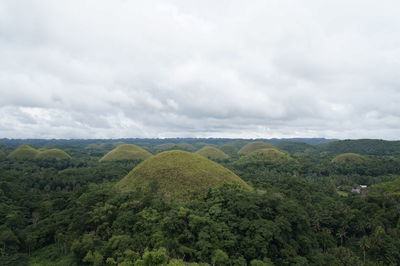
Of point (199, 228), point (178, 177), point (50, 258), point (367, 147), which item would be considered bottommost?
point (50, 258)

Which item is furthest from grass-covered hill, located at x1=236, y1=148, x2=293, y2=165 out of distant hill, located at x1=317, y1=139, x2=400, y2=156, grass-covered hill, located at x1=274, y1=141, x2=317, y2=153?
grass-covered hill, located at x1=274, y1=141, x2=317, y2=153

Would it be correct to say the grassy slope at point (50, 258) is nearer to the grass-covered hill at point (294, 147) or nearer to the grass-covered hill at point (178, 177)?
the grass-covered hill at point (178, 177)

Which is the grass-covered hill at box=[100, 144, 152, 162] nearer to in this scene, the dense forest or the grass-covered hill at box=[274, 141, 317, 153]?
the dense forest

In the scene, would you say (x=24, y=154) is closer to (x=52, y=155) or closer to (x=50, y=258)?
(x=52, y=155)

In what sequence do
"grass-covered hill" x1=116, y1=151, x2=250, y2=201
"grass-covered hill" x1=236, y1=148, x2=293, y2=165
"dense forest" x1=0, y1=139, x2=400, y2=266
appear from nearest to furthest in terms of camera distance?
"dense forest" x1=0, y1=139, x2=400, y2=266 < "grass-covered hill" x1=116, y1=151, x2=250, y2=201 < "grass-covered hill" x1=236, y1=148, x2=293, y2=165

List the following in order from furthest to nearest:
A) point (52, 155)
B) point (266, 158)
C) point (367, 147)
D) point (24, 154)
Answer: point (367, 147), point (52, 155), point (24, 154), point (266, 158)

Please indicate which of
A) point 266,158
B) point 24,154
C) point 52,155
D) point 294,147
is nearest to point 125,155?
point 52,155
